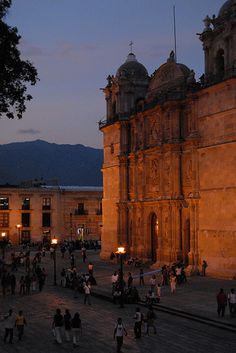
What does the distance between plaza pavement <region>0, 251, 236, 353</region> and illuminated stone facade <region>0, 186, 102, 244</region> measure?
4051 centimetres

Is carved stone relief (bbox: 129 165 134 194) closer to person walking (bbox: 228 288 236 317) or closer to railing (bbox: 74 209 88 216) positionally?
person walking (bbox: 228 288 236 317)

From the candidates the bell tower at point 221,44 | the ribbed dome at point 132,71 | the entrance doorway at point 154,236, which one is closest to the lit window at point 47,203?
the ribbed dome at point 132,71

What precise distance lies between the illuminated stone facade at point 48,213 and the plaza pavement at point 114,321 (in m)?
40.5

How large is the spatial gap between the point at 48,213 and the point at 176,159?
3942 cm

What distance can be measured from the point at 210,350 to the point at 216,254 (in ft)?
60.5

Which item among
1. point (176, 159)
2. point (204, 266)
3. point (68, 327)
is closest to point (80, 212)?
point (176, 159)

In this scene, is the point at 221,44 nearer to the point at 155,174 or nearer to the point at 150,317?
the point at 155,174

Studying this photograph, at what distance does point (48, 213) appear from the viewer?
79.3 m

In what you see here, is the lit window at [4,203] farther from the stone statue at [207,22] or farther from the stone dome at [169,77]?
the stone statue at [207,22]

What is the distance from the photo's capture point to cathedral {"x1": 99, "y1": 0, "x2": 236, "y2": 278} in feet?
123

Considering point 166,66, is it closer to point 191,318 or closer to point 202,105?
point 202,105

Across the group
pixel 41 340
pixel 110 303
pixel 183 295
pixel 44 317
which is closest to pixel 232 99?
pixel 183 295

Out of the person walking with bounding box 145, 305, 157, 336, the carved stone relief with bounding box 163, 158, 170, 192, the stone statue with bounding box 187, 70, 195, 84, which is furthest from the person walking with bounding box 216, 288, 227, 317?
the stone statue with bounding box 187, 70, 195, 84

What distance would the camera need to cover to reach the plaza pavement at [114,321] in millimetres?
20328
